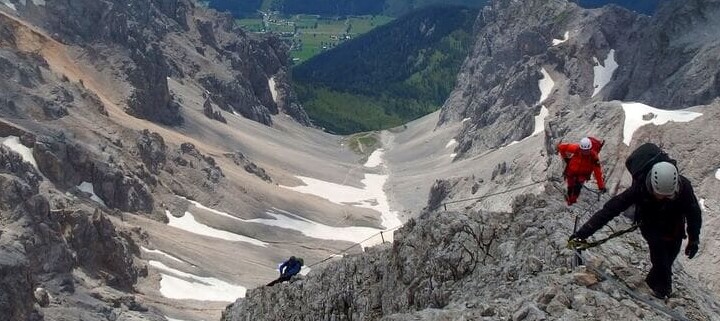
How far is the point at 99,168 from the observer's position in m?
114

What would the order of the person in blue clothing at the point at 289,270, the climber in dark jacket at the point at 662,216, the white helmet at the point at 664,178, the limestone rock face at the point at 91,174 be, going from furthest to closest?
the limestone rock face at the point at 91,174 < the person in blue clothing at the point at 289,270 < the climber in dark jacket at the point at 662,216 < the white helmet at the point at 664,178

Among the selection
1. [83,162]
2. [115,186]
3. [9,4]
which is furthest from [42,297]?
[9,4]

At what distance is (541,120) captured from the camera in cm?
18300

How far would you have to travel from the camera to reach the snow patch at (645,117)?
8012 centimetres

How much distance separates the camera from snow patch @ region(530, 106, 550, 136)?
179 metres

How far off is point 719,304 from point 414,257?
35.4ft

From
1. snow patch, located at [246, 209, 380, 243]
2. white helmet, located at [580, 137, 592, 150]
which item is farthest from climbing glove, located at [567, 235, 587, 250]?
snow patch, located at [246, 209, 380, 243]

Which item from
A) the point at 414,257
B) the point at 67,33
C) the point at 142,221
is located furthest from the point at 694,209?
the point at 67,33

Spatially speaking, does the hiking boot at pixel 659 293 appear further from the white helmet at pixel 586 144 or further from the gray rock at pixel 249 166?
the gray rock at pixel 249 166

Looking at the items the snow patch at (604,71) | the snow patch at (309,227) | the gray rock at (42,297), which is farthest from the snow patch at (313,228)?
the snow patch at (604,71)

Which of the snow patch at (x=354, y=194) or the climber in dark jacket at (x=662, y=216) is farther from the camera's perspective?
the snow patch at (x=354, y=194)

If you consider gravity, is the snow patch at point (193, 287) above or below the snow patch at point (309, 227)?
below

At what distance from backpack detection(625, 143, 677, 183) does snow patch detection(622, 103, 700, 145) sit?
6535 centimetres

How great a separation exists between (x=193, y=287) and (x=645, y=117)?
5350 centimetres
